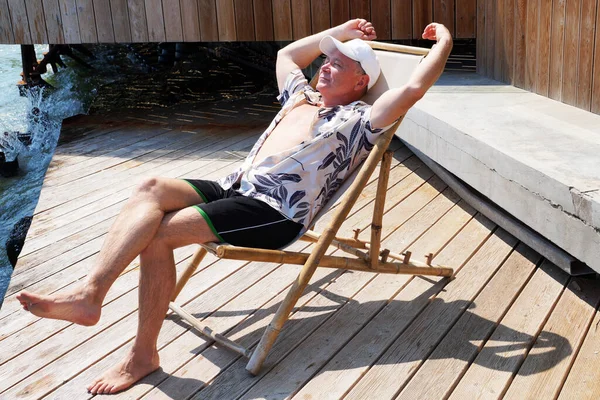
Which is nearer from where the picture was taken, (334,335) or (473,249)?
(334,335)

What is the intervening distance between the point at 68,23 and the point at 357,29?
3517 mm

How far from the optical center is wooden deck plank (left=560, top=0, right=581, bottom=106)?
396 centimetres

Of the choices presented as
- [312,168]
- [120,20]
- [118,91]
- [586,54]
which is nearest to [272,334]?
[312,168]

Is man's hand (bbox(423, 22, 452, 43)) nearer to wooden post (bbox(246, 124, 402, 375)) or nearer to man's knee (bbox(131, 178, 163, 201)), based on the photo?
wooden post (bbox(246, 124, 402, 375))

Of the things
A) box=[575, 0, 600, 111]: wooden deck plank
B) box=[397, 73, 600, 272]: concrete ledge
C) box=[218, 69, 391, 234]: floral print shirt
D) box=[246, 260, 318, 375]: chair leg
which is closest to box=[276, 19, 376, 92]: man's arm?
box=[218, 69, 391, 234]: floral print shirt

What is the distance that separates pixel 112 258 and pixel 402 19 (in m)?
3.71

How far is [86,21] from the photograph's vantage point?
5.93 metres

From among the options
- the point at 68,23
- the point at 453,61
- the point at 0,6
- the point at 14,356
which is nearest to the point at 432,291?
the point at 14,356

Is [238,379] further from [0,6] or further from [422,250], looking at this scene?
[0,6]

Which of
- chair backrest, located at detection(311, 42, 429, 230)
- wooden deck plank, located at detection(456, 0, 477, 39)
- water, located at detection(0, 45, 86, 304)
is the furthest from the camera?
water, located at detection(0, 45, 86, 304)

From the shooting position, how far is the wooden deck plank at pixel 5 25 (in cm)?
607

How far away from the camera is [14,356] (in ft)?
9.11

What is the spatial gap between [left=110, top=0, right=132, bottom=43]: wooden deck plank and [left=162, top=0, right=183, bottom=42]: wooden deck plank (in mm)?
315

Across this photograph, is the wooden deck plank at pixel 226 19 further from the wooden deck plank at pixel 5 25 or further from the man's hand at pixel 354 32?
the man's hand at pixel 354 32
